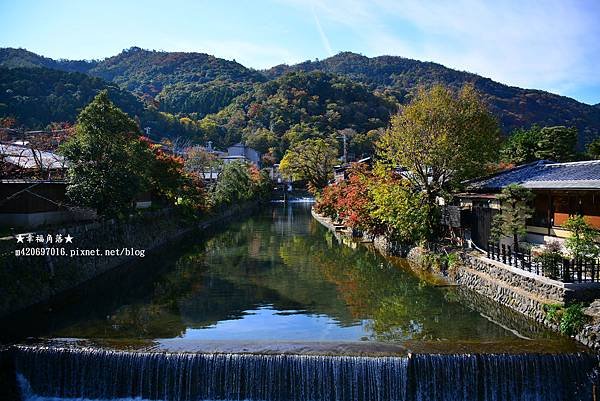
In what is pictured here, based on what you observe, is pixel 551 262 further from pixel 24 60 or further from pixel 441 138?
pixel 24 60

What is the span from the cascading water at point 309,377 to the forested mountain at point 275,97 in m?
57.0

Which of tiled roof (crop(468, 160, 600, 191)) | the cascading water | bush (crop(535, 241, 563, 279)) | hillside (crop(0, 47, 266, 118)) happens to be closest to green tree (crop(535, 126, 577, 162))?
tiled roof (crop(468, 160, 600, 191))

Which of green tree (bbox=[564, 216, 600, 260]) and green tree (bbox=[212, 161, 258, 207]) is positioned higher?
green tree (bbox=[212, 161, 258, 207])

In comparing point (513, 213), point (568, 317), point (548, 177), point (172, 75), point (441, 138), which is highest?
point (172, 75)

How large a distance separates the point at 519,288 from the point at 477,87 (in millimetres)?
105334

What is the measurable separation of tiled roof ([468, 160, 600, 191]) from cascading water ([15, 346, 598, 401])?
7775 mm

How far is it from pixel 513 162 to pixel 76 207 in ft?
107

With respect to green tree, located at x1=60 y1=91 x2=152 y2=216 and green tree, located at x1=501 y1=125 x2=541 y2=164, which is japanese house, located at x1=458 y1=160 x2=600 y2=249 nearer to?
green tree, located at x1=60 y1=91 x2=152 y2=216

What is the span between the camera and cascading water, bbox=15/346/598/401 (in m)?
10.6

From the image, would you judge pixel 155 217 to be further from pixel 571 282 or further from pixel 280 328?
pixel 571 282

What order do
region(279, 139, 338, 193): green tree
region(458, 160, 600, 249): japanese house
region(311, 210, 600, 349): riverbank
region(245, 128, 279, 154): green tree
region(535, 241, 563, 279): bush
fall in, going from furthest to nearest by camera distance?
1. region(245, 128, 279, 154): green tree
2. region(279, 139, 338, 193): green tree
3. region(458, 160, 600, 249): japanese house
4. region(535, 241, 563, 279): bush
5. region(311, 210, 600, 349): riverbank

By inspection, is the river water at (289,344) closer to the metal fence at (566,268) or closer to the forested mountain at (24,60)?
the metal fence at (566,268)

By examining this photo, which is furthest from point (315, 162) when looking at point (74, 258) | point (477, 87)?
point (477, 87)

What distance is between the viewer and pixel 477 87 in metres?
110
